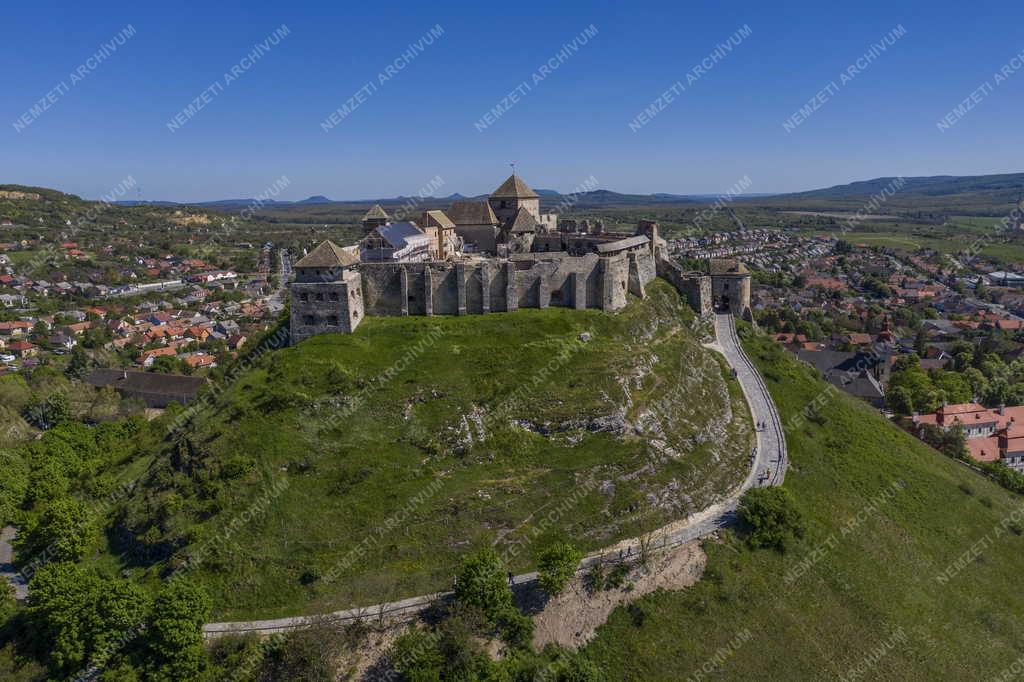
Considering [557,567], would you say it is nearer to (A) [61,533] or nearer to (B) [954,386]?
(A) [61,533]

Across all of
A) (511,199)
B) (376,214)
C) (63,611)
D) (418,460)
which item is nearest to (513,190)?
(511,199)

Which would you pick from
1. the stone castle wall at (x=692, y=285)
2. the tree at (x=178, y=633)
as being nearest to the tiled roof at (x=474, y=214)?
the stone castle wall at (x=692, y=285)

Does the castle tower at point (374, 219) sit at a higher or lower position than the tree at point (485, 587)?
higher

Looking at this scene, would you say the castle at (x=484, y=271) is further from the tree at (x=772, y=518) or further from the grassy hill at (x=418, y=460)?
the tree at (x=772, y=518)

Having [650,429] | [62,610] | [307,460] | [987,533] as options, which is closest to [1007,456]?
[987,533]

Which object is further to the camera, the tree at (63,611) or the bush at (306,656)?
the tree at (63,611)

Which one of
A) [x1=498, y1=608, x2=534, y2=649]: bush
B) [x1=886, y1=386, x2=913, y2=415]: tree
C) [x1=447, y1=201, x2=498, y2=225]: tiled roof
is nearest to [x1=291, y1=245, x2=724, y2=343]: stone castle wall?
[x1=447, y1=201, x2=498, y2=225]: tiled roof
